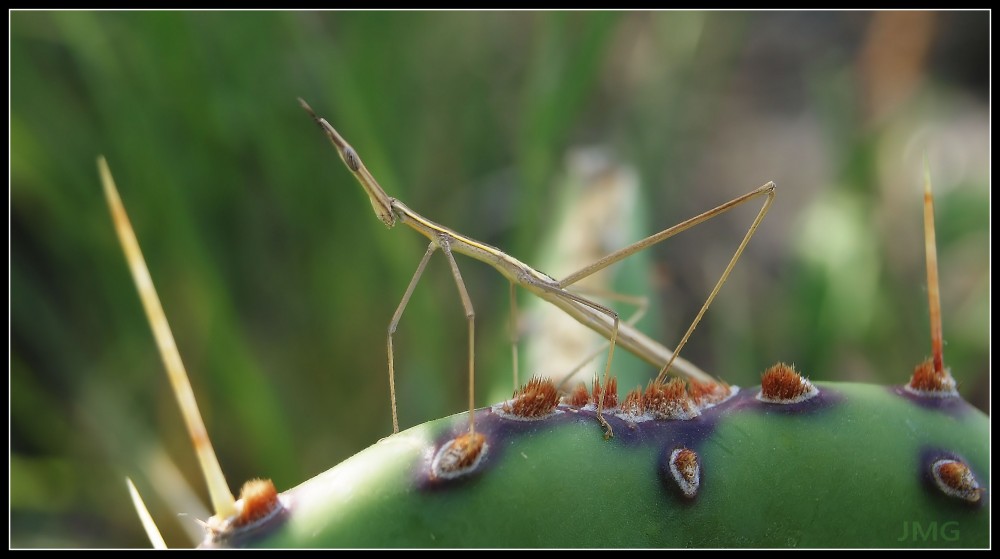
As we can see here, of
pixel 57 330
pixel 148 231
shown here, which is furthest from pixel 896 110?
pixel 57 330

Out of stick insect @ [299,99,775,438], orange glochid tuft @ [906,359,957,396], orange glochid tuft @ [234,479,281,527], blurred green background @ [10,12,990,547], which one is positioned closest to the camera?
orange glochid tuft @ [234,479,281,527]

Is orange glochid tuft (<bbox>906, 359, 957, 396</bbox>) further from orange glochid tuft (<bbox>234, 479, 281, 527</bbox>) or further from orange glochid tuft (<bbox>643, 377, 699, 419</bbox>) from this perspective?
orange glochid tuft (<bbox>234, 479, 281, 527</bbox>)

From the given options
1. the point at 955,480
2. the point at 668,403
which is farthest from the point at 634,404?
the point at 955,480

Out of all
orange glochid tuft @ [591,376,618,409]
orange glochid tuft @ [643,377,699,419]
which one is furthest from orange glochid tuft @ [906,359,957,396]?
orange glochid tuft @ [591,376,618,409]

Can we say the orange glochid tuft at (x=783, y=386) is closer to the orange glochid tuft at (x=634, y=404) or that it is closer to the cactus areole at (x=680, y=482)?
the cactus areole at (x=680, y=482)

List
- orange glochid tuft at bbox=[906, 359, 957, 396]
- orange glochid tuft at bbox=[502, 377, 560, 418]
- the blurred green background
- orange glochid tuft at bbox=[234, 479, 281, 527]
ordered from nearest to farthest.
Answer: orange glochid tuft at bbox=[234, 479, 281, 527] → orange glochid tuft at bbox=[502, 377, 560, 418] → orange glochid tuft at bbox=[906, 359, 957, 396] → the blurred green background

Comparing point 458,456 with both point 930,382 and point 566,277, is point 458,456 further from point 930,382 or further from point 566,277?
point 566,277
